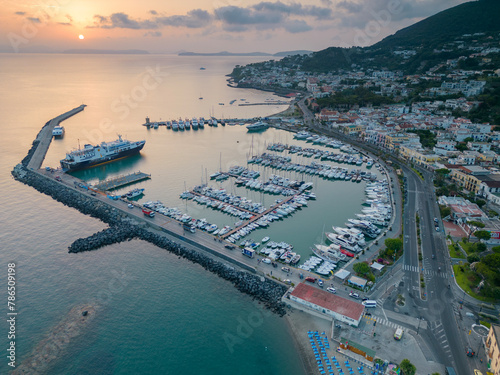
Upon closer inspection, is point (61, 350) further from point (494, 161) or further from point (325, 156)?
point (494, 161)

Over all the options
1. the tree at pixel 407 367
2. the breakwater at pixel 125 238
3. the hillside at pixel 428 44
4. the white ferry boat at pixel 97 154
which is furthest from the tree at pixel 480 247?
the hillside at pixel 428 44

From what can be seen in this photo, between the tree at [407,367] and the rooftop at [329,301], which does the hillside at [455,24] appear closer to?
the rooftop at [329,301]

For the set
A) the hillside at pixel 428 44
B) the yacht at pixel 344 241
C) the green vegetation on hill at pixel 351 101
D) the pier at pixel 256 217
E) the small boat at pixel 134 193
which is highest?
the hillside at pixel 428 44

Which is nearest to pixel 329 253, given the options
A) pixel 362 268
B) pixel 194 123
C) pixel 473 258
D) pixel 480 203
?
pixel 362 268

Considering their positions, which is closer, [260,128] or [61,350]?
[61,350]

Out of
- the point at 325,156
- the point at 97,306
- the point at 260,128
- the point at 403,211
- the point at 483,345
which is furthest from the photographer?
the point at 260,128

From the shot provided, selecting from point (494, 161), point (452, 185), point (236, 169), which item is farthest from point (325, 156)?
point (494, 161)

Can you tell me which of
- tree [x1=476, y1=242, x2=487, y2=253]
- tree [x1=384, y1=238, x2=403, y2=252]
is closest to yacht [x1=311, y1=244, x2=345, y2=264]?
tree [x1=384, y1=238, x2=403, y2=252]
